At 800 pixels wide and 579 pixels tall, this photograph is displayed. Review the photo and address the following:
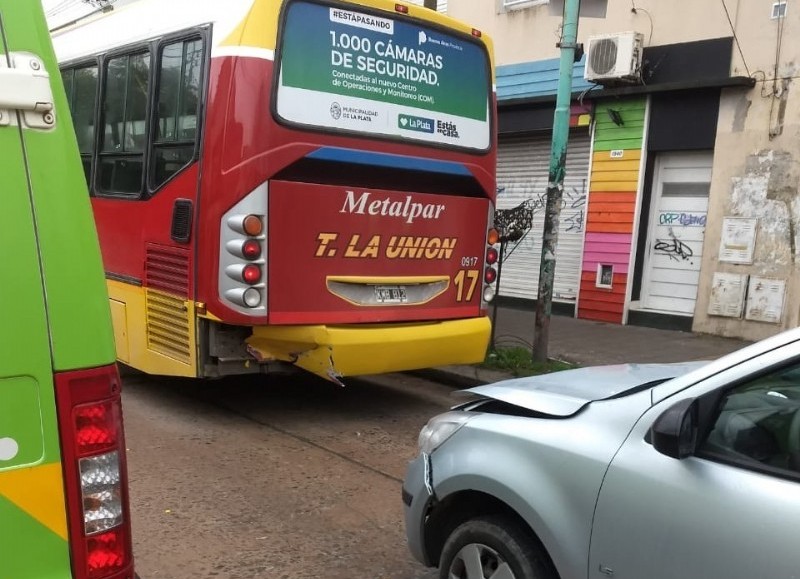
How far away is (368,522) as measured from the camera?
4230mm

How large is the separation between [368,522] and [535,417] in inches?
72.8

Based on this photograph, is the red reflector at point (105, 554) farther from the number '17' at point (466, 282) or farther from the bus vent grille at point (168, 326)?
the number '17' at point (466, 282)

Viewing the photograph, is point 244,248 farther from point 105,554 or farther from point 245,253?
point 105,554

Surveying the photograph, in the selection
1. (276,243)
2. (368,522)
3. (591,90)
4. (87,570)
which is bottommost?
(368,522)

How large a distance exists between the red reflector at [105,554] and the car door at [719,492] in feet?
4.82

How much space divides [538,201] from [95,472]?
10.9 metres

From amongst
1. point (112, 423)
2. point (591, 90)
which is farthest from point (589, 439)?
point (591, 90)

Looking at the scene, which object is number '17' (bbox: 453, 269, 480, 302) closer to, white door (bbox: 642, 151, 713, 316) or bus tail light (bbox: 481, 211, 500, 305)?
bus tail light (bbox: 481, 211, 500, 305)

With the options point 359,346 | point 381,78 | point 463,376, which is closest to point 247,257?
point 359,346

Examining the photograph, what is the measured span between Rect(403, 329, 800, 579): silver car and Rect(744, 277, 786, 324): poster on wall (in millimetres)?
7143

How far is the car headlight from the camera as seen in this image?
3.02 metres

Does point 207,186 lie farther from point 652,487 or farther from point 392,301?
point 652,487

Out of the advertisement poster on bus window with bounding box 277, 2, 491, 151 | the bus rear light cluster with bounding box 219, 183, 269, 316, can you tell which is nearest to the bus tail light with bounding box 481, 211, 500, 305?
the advertisement poster on bus window with bounding box 277, 2, 491, 151

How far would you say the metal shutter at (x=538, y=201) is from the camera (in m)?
11.5
